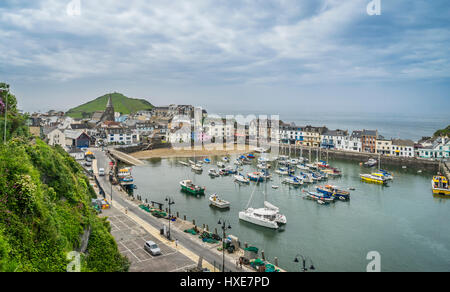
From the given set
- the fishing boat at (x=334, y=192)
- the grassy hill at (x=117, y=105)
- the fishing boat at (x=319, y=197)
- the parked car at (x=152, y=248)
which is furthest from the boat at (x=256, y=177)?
the grassy hill at (x=117, y=105)

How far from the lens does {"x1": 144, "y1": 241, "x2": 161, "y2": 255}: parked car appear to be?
14.2 m

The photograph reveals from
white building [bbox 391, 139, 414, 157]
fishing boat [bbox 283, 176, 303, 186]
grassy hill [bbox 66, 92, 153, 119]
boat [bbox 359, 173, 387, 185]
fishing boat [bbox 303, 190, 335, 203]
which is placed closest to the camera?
fishing boat [bbox 303, 190, 335, 203]

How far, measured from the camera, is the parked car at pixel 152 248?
1417 centimetres

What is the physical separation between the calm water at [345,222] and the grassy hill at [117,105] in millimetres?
104643

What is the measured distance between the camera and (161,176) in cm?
3831

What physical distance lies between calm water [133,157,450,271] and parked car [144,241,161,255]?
6172 mm

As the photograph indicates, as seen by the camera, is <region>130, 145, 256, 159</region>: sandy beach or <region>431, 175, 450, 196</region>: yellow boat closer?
<region>431, 175, 450, 196</region>: yellow boat

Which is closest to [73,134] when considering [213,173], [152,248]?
[213,173]

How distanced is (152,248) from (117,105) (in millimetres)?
136403

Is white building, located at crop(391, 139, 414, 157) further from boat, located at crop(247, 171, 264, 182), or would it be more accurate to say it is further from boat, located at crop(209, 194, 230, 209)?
boat, located at crop(209, 194, 230, 209)

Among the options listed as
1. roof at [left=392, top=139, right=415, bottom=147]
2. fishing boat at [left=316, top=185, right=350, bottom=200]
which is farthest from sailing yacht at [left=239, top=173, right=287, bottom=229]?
roof at [left=392, top=139, right=415, bottom=147]

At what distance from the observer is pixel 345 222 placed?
74.8 feet

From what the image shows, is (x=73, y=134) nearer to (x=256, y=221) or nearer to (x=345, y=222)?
(x=256, y=221)
